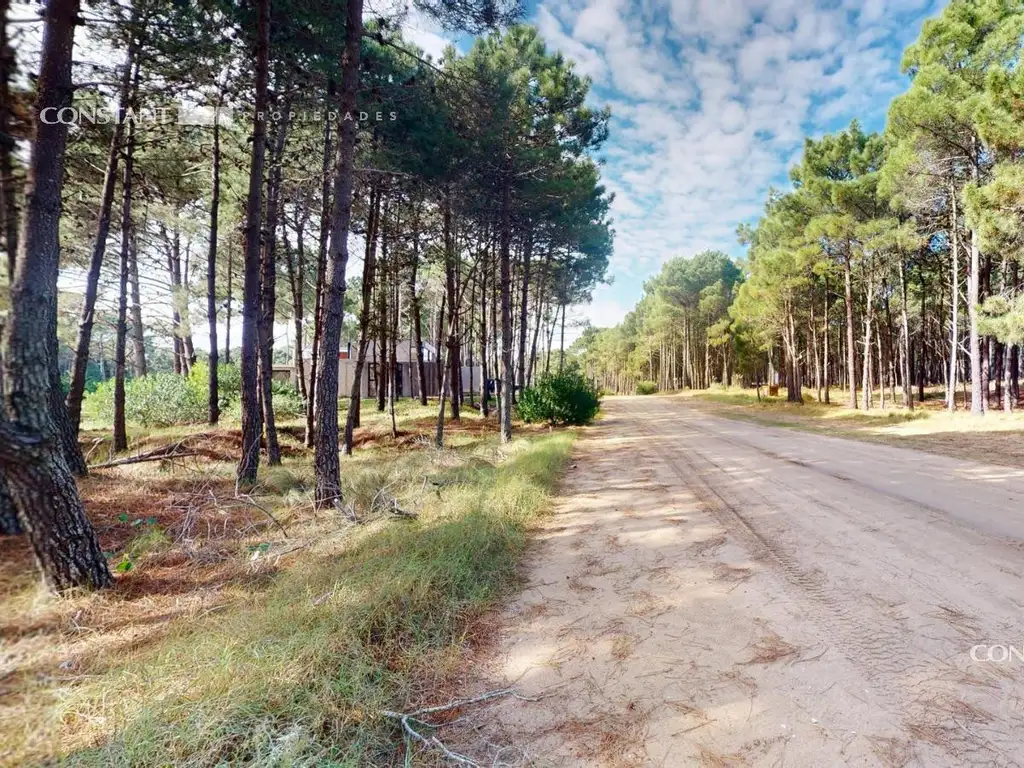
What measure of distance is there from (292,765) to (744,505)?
4747 millimetres

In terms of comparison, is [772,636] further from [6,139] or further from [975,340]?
[975,340]

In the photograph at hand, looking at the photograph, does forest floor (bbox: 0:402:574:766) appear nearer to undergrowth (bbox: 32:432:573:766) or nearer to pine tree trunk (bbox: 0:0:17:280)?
undergrowth (bbox: 32:432:573:766)

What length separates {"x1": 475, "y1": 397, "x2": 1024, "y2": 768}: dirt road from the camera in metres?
1.70

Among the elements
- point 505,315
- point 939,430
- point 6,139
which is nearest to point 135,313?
point 505,315

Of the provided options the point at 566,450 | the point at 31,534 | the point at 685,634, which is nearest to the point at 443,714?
the point at 685,634

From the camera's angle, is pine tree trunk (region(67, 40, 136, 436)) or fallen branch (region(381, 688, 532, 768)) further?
pine tree trunk (region(67, 40, 136, 436))

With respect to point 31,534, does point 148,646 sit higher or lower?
lower

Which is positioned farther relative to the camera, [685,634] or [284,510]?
[284,510]

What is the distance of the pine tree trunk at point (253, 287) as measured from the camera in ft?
19.6

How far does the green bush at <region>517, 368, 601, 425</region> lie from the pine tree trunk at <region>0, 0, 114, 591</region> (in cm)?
1283

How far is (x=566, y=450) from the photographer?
927 centimetres

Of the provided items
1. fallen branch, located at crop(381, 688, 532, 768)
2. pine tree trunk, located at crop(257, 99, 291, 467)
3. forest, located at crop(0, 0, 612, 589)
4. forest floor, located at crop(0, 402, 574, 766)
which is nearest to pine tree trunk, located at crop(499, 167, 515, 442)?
forest, located at crop(0, 0, 612, 589)

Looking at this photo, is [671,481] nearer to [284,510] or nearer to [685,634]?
[685,634]

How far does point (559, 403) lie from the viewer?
1527 centimetres
